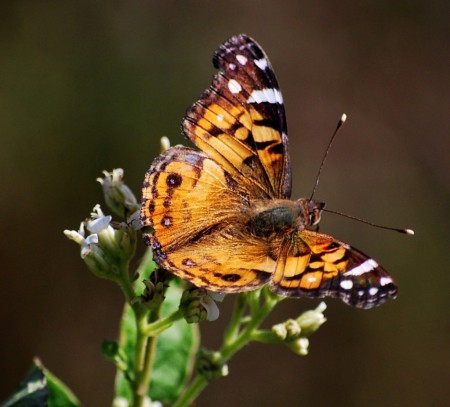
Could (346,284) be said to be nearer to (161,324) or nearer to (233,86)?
(161,324)

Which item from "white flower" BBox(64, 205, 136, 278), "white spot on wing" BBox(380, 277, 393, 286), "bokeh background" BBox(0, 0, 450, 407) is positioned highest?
"white spot on wing" BBox(380, 277, 393, 286)

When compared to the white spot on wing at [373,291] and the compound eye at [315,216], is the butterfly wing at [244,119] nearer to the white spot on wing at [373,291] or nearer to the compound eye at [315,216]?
the compound eye at [315,216]

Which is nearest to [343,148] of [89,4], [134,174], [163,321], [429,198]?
[429,198]

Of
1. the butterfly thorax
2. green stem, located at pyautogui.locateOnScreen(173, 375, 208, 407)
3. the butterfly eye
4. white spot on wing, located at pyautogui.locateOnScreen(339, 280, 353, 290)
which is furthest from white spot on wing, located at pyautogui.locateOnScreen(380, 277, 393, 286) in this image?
green stem, located at pyautogui.locateOnScreen(173, 375, 208, 407)

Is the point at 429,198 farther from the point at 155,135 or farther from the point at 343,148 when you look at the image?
the point at 155,135

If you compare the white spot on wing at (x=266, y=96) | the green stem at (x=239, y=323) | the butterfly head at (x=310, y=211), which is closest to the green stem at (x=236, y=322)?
the green stem at (x=239, y=323)

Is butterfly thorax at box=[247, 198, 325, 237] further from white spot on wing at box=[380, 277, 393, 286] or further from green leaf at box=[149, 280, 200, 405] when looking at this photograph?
white spot on wing at box=[380, 277, 393, 286]
